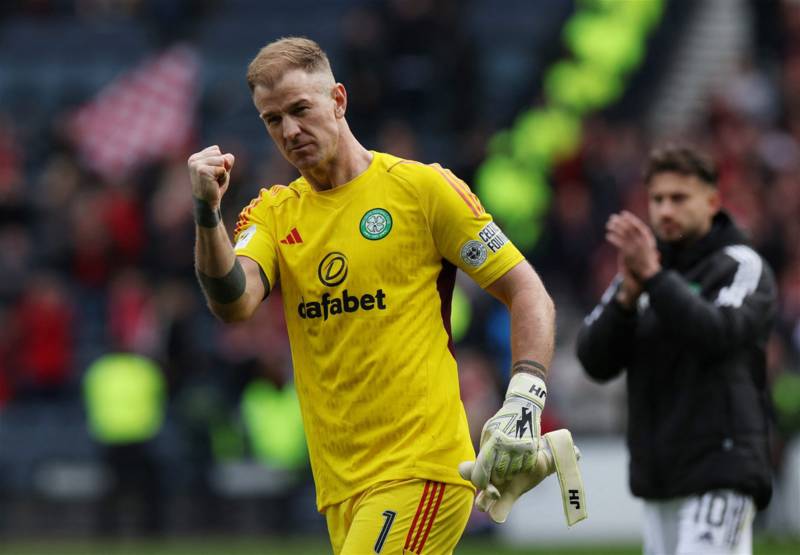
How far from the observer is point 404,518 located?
547 centimetres

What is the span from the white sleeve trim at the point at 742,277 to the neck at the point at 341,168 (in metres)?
2.02

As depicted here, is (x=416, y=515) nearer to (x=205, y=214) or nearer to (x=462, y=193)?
(x=462, y=193)

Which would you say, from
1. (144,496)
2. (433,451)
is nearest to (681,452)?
(433,451)

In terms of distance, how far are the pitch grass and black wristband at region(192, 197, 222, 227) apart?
8813 millimetres

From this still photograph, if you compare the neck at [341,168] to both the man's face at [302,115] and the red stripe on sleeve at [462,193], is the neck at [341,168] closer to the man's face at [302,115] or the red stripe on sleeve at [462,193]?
the man's face at [302,115]

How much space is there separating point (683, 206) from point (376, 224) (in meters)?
2.10

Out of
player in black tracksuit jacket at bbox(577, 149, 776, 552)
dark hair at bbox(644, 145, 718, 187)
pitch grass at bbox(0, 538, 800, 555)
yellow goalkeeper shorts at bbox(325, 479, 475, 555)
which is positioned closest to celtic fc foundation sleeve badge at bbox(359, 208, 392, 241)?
yellow goalkeeper shorts at bbox(325, 479, 475, 555)

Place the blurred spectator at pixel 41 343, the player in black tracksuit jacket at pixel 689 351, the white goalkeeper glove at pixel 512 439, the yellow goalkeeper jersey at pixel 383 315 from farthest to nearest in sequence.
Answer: the blurred spectator at pixel 41 343, the player in black tracksuit jacket at pixel 689 351, the yellow goalkeeper jersey at pixel 383 315, the white goalkeeper glove at pixel 512 439

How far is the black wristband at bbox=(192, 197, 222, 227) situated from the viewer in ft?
17.6

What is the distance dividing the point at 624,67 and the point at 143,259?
719cm

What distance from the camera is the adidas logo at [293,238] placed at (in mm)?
5766

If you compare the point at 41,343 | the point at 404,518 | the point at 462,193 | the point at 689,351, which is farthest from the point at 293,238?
the point at 41,343

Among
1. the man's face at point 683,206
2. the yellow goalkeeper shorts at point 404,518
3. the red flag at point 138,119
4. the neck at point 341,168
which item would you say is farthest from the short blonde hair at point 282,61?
the red flag at point 138,119

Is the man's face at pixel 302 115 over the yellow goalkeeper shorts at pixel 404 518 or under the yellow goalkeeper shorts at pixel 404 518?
over
